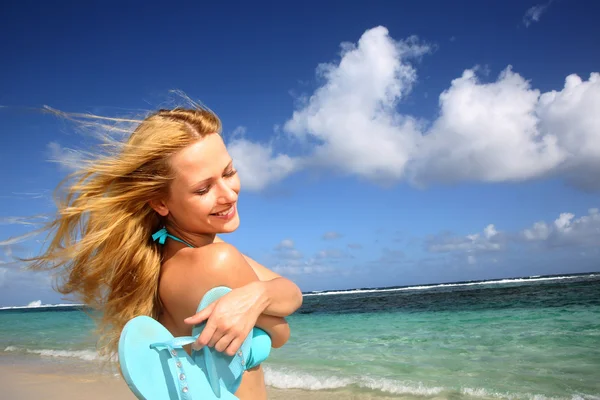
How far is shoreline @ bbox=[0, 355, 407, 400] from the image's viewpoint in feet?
20.8

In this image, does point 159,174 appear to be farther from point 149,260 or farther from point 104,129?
point 104,129

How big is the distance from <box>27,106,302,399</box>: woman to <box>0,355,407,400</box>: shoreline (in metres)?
4.81

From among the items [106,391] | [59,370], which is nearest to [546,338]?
[106,391]

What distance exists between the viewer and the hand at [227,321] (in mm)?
1284

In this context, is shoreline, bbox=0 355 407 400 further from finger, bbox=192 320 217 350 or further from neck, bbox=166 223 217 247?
finger, bbox=192 320 217 350

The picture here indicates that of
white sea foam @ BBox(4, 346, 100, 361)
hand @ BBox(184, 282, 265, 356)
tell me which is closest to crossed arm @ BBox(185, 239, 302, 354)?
hand @ BBox(184, 282, 265, 356)

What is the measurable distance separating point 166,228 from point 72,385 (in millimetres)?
6805

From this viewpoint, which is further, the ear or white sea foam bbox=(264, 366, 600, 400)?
white sea foam bbox=(264, 366, 600, 400)

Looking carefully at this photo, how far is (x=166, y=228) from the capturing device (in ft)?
5.96

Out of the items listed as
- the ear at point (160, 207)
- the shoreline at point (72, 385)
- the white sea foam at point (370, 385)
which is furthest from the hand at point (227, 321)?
the white sea foam at point (370, 385)

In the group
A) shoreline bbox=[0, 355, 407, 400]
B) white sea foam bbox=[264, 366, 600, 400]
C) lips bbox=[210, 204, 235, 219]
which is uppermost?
lips bbox=[210, 204, 235, 219]

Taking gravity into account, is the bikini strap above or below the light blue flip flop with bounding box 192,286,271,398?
above

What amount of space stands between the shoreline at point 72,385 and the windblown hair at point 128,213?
4.84 meters

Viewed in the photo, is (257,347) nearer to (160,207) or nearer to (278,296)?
(278,296)
